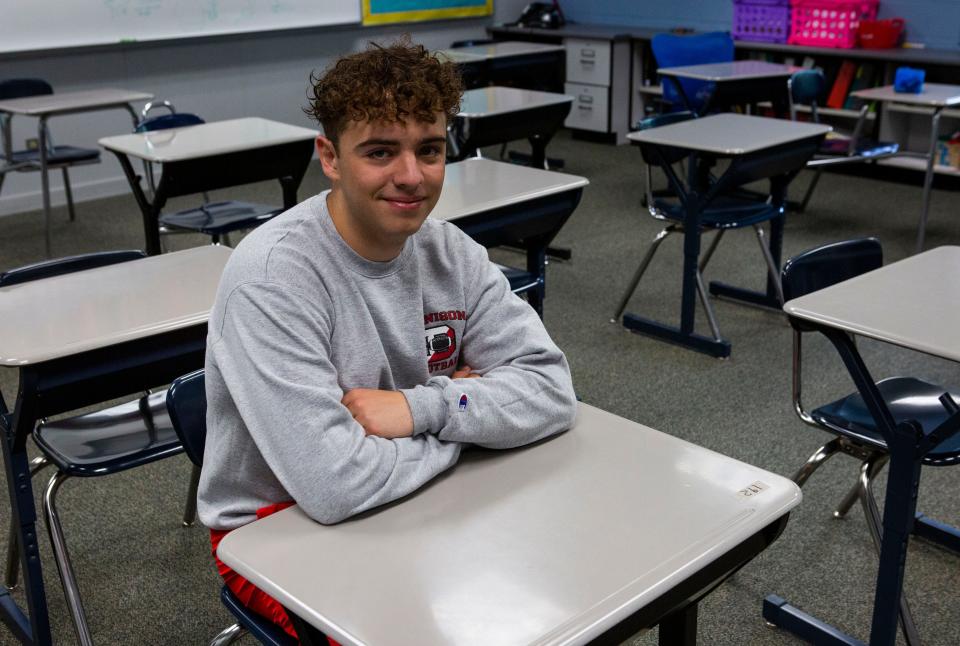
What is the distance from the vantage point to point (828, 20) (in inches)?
237

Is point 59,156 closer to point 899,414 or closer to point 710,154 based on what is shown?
point 710,154

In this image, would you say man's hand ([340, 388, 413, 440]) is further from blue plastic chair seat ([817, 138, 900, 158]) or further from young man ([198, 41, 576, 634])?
blue plastic chair seat ([817, 138, 900, 158])

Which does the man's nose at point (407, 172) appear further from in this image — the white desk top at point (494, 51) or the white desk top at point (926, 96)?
the white desk top at point (494, 51)

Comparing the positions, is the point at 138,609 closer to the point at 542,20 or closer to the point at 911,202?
the point at 911,202

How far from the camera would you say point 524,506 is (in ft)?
3.99

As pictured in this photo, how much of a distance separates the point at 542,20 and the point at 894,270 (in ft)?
19.2

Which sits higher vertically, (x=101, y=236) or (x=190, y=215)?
(x=190, y=215)

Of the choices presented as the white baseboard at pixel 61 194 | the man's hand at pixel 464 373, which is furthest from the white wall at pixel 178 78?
the man's hand at pixel 464 373

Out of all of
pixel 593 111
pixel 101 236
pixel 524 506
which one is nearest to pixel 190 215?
pixel 101 236

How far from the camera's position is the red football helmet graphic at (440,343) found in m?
1.45

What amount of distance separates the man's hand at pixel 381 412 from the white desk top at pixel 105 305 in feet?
2.32

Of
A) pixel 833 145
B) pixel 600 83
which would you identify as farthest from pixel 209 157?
pixel 600 83

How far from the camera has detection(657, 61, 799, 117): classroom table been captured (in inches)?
211

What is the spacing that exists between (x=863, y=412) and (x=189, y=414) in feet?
4.59
